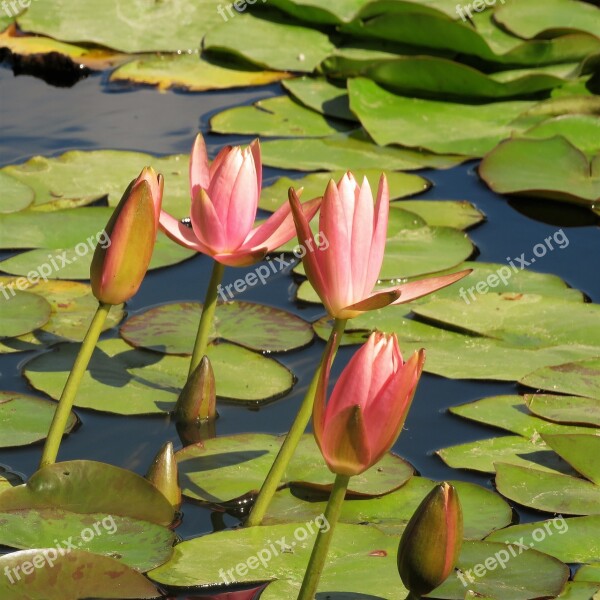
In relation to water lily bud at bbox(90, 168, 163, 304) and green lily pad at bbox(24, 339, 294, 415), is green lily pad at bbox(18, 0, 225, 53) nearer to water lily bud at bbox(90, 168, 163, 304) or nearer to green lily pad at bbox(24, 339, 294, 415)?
green lily pad at bbox(24, 339, 294, 415)

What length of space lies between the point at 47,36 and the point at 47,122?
2.52ft

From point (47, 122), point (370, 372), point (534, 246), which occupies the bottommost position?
point (534, 246)

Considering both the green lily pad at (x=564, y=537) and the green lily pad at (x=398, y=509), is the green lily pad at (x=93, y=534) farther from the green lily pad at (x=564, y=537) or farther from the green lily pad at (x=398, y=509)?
the green lily pad at (x=564, y=537)

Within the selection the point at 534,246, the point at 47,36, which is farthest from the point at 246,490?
the point at 47,36

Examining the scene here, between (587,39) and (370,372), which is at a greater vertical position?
(370,372)

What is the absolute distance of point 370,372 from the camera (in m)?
1.33

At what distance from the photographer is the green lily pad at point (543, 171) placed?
337 cm

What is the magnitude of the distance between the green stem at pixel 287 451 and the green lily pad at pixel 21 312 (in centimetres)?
89

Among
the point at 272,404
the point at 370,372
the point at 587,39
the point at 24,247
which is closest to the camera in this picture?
the point at 370,372

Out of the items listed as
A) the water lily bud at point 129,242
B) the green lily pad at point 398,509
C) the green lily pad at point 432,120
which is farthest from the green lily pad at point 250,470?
the green lily pad at point 432,120

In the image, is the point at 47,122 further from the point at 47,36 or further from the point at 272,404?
the point at 272,404

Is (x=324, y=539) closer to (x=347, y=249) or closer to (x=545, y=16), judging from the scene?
(x=347, y=249)

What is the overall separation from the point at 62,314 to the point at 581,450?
126 cm

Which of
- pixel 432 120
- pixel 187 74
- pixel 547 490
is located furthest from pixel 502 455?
pixel 187 74
